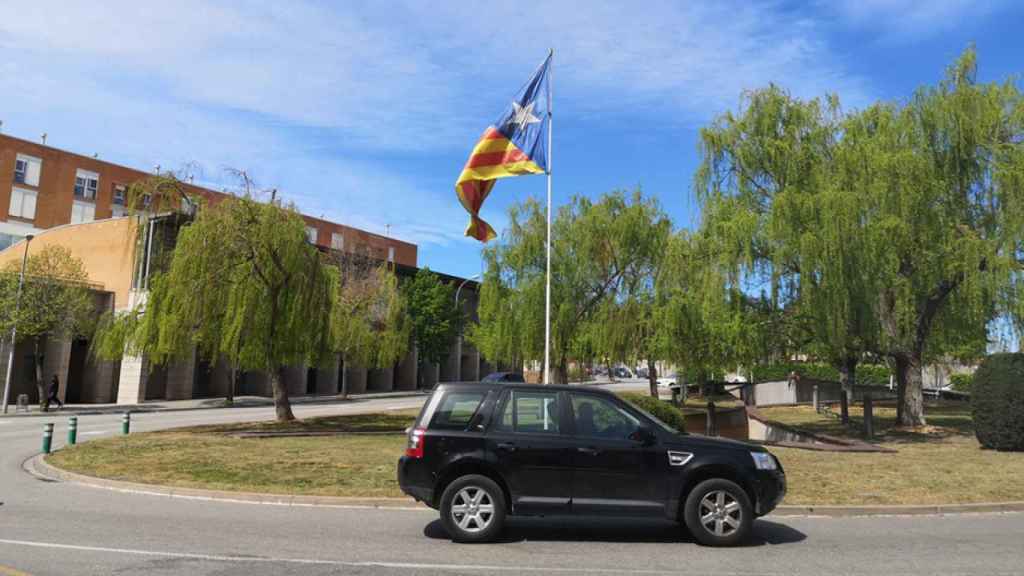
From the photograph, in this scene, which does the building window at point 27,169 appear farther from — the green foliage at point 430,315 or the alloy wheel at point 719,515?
the alloy wheel at point 719,515

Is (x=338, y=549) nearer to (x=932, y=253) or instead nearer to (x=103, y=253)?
(x=932, y=253)

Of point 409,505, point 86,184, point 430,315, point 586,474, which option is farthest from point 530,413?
point 86,184

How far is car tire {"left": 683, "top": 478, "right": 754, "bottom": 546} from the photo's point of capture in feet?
24.7

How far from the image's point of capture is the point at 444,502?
7.64 meters

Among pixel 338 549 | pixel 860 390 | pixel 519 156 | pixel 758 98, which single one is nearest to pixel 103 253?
pixel 519 156

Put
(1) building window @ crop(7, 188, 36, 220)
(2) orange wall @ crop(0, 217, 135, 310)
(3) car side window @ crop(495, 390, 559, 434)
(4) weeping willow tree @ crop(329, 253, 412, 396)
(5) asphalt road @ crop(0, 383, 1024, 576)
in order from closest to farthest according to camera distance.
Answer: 1. (5) asphalt road @ crop(0, 383, 1024, 576)
2. (3) car side window @ crop(495, 390, 559, 434)
3. (2) orange wall @ crop(0, 217, 135, 310)
4. (4) weeping willow tree @ crop(329, 253, 412, 396)
5. (1) building window @ crop(7, 188, 36, 220)

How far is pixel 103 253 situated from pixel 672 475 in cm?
4565

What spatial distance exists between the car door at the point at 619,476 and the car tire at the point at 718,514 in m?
0.33

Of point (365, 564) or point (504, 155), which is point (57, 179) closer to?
point (504, 155)

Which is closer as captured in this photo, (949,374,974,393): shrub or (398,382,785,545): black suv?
(398,382,785,545): black suv

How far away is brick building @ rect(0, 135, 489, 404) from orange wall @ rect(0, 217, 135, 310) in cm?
7

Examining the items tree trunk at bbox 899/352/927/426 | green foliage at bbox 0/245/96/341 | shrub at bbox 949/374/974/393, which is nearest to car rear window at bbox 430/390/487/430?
tree trunk at bbox 899/352/927/426

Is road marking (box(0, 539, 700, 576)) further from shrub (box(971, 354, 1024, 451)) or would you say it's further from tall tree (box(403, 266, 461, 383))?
tall tree (box(403, 266, 461, 383))

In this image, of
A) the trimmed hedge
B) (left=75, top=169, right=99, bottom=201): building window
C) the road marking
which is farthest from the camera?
(left=75, top=169, right=99, bottom=201): building window
